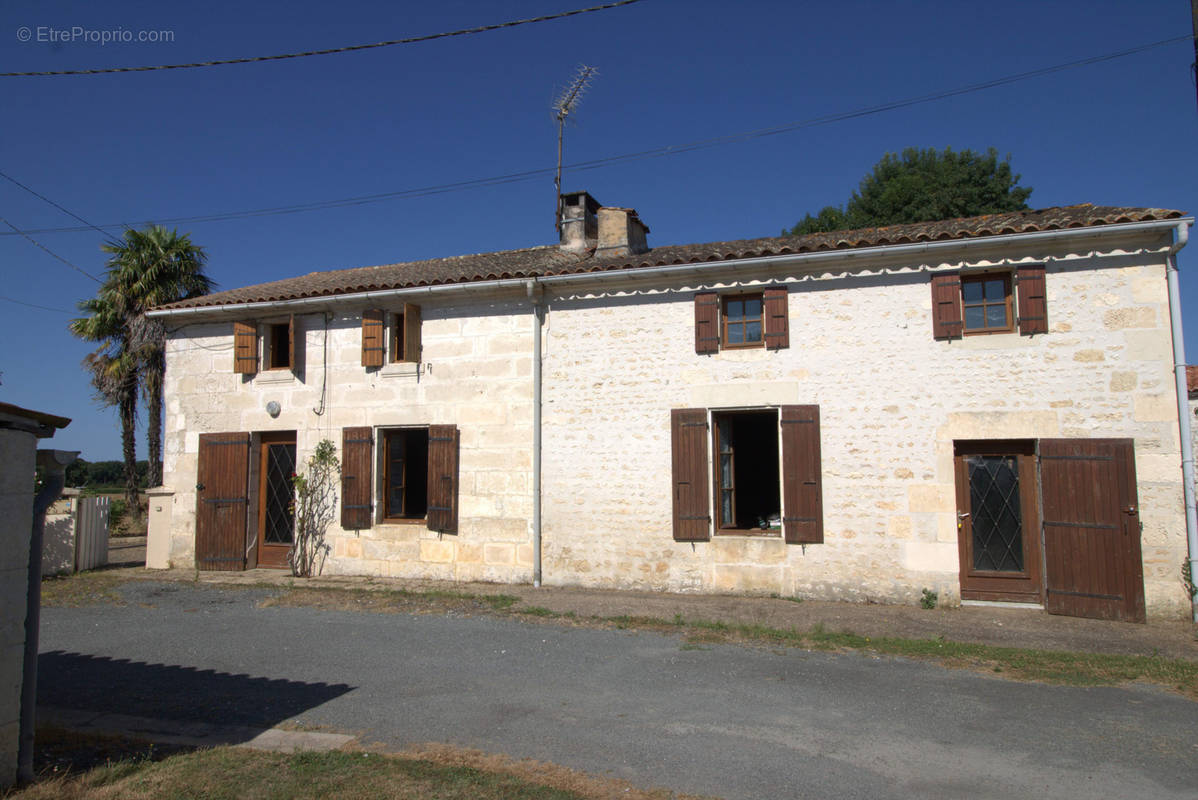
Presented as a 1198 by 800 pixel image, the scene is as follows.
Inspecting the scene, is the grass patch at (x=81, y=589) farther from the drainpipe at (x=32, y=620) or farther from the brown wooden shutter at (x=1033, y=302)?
the brown wooden shutter at (x=1033, y=302)

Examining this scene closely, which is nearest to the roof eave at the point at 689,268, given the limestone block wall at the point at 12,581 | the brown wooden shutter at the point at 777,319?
the brown wooden shutter at the point at 777,319

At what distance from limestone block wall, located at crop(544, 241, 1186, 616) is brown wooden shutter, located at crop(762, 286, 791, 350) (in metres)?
0.12

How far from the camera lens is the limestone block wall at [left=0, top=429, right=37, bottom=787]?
3730 millimetres

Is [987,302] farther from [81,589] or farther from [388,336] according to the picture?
[81,589]

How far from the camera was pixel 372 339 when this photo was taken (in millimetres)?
11320

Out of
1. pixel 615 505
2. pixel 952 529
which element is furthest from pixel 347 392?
pixel 952 529

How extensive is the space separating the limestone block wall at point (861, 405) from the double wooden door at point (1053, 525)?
20cm

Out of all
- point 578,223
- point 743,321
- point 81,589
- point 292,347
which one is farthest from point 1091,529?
point 81,589

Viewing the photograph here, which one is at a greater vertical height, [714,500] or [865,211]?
[865,211]

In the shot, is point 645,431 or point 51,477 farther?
point 645,431

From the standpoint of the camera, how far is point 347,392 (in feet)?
37.8

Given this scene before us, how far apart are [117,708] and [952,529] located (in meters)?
8.23

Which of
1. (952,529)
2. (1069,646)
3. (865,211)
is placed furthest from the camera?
(865,211)

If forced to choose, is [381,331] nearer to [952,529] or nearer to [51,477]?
[51,477]
